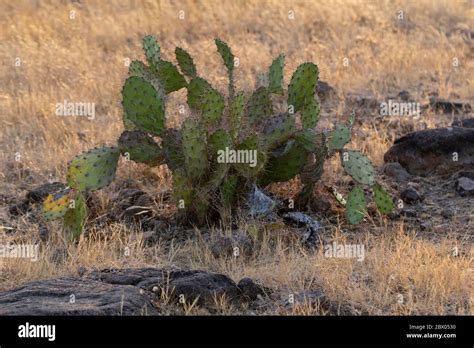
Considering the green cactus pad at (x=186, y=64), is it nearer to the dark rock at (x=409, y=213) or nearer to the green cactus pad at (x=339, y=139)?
the green cactus pad at (x=339, y=139)

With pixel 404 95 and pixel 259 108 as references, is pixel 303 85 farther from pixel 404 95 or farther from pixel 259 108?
pixel 404 95

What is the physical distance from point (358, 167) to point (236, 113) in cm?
105

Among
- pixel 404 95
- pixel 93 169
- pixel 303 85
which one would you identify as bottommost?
pixel 93 169

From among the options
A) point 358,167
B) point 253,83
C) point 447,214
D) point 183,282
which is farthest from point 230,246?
point 253,83

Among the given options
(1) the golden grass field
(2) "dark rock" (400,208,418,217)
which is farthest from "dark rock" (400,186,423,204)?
(1) the golden grass field

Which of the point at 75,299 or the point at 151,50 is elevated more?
the point at 151,50

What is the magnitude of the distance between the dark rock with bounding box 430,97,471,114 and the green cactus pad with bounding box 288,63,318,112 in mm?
3251

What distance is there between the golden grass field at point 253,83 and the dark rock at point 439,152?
1.35 ft

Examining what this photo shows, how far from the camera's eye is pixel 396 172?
8.34m

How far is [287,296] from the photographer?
5488mm

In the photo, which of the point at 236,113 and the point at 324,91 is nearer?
the point at 236,113

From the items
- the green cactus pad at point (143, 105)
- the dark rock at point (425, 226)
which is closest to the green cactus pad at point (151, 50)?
the green cactus pad at point (143, 105)

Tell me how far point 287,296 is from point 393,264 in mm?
857

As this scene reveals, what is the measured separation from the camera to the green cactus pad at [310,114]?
7.42m
